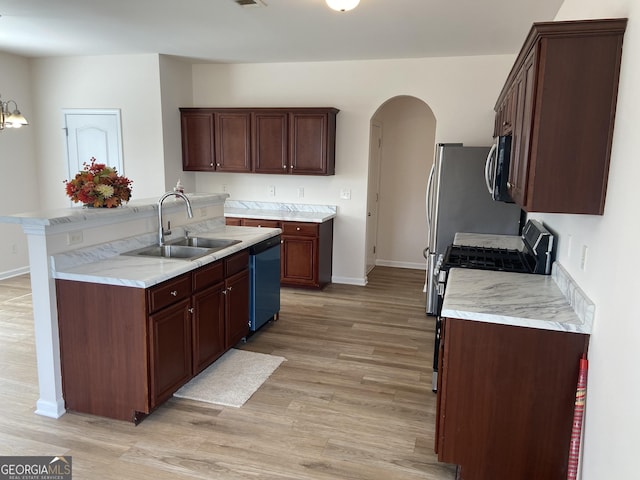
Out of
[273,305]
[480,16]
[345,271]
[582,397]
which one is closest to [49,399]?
[273,305]

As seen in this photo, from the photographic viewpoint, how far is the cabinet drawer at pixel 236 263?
341 cm

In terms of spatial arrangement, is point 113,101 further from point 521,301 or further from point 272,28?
point 521,301

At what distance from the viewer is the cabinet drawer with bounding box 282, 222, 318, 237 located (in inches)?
206

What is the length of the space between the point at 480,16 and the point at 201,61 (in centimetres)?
344

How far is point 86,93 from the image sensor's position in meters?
5.79

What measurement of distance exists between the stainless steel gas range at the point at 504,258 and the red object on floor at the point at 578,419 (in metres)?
0.91

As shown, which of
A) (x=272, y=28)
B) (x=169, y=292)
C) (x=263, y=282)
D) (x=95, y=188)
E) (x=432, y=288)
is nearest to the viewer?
(x=169, y=292)

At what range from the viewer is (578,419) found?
76.2 inches

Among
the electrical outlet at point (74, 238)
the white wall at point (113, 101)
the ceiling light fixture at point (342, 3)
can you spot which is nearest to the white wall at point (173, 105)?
the white wall at point (113, 101)

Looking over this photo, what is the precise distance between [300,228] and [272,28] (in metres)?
2.11

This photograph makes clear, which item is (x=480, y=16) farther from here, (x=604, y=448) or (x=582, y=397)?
(x=604, y=448)

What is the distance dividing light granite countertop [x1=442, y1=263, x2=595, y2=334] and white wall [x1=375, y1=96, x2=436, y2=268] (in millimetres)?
3942

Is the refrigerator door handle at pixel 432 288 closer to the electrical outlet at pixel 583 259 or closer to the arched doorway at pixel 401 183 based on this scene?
the arched doorway at pixel 401 183

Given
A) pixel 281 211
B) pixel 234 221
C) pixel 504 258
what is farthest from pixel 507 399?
pixel 281 211
